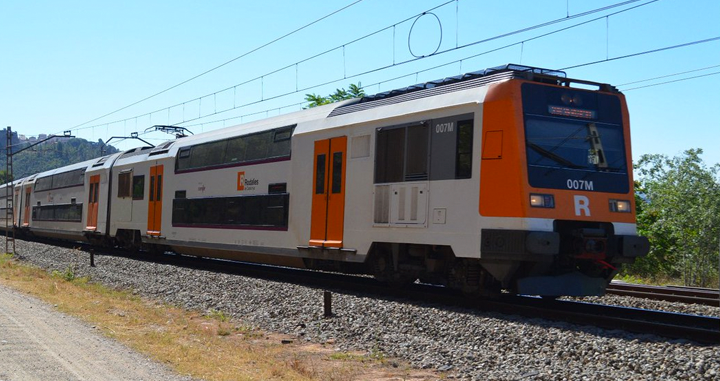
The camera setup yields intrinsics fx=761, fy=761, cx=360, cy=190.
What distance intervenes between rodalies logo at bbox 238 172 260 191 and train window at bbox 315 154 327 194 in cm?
268

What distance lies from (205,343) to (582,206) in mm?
5868

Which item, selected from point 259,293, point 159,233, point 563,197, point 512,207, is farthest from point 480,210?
point 159,233

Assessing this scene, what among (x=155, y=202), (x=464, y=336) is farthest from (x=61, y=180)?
(x=464, y=336)

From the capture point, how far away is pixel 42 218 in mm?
37500

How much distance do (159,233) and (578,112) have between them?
47.7 ft

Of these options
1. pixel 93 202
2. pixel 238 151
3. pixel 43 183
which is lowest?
pixel 93 202

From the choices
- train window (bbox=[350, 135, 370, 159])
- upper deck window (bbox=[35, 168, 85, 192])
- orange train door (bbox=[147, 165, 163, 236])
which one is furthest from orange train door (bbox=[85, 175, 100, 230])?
train window (bbox=[350, 135, 370, 159])

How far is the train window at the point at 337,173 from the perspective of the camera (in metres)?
14.6

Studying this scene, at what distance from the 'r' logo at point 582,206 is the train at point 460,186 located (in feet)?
0.07

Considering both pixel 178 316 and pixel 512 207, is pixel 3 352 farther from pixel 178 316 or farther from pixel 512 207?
pixel 512 207

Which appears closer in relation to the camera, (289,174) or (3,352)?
(3,352)

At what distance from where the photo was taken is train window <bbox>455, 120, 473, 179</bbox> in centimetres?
1164

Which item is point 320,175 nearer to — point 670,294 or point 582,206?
point 582,206

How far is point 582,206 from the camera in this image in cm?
1150
